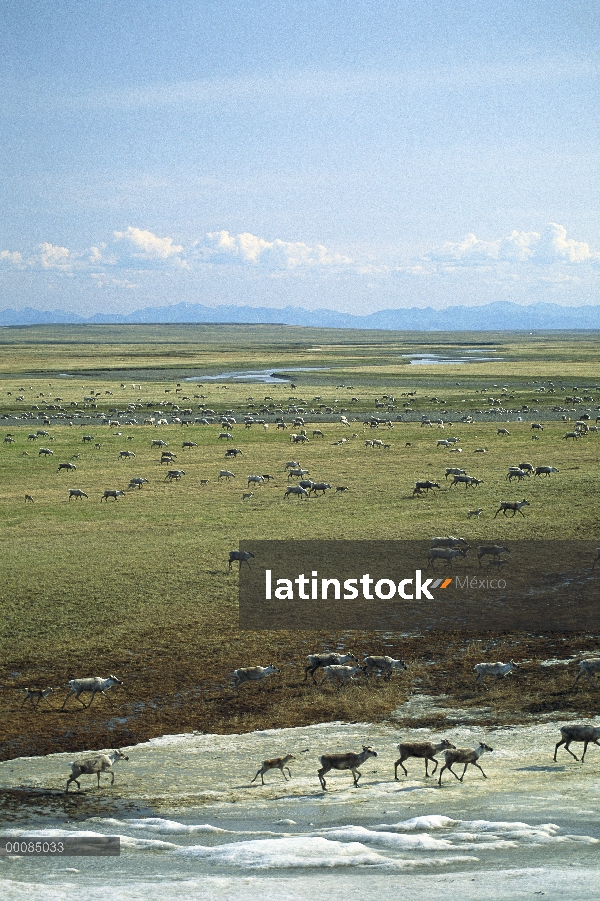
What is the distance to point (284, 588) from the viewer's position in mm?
26359

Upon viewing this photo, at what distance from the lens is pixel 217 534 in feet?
105

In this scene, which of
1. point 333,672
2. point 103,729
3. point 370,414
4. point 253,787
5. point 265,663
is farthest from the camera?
point 370,414

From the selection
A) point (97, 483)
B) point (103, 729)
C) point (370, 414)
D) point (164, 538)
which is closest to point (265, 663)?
point (103, 729)

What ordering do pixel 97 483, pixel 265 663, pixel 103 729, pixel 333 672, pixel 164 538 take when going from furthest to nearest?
pixel 97 483, pixel 164 538, pixel 265 663, pixel 333 672, pixel 103 729

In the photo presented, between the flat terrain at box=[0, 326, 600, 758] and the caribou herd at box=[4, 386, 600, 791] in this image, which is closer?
the caribou herd at box=[4, 386, 600, 791]

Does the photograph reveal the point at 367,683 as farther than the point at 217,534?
No

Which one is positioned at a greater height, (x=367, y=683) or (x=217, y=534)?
(x=217, y=534)

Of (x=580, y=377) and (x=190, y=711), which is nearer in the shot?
(x=190, y=711)

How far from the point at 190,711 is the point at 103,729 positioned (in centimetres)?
176

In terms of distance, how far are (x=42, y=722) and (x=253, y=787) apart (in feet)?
17.0

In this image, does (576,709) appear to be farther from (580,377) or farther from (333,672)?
(580,377)

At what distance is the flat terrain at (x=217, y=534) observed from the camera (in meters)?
17.8

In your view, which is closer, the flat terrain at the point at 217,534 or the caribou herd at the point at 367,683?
the caribou herd at the point at 367,683

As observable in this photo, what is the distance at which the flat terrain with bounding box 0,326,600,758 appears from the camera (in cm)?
1777
